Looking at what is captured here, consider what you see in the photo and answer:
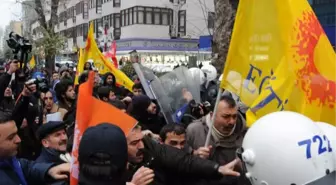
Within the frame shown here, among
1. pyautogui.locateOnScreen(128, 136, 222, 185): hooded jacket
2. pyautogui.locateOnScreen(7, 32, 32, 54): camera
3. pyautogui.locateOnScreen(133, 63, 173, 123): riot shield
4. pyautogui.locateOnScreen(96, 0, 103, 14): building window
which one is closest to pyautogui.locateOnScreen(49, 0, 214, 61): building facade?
pyautogui.locateOnScreen(96, 0, 103, 14): building window

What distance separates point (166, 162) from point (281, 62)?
120 centimetres

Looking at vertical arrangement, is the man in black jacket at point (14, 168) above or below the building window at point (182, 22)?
below

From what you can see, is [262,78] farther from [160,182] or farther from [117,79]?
[117,79]

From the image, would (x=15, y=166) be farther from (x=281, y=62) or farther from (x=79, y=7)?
(x=79, y=7)

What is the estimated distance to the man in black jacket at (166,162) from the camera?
3.08 metres

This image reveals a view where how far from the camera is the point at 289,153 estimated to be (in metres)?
2.29

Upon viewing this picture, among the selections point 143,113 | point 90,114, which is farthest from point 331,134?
point 143,113

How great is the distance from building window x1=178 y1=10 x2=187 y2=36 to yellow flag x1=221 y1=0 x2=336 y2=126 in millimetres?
41276

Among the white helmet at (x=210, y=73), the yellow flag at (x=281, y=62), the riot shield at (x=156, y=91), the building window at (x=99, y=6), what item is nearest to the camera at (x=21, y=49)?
the riot shield at (x=156, y=91)

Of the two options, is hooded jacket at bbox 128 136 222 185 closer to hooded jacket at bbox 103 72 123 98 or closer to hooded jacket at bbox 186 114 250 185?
hooded jacket at bbox 186 114 250 185

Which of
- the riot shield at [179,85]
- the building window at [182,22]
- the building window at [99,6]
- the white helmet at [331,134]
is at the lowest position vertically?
the riot shield at [179,85]

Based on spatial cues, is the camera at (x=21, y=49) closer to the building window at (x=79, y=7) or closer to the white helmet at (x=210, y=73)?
the white helmet at (x=210, y=73)

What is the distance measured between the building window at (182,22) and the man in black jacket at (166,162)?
41982 mm

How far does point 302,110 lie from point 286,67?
349 millimetres
